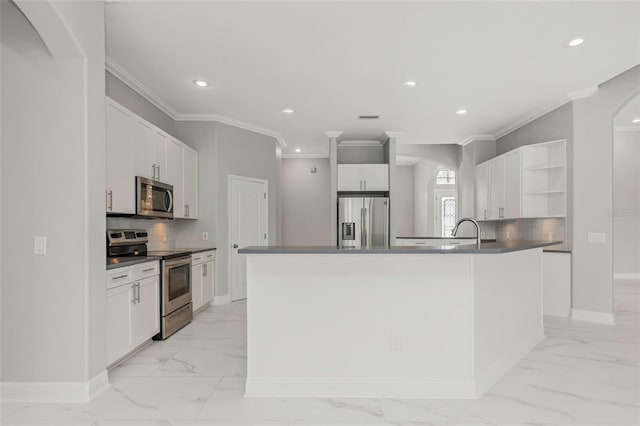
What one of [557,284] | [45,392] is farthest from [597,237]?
[45,392]

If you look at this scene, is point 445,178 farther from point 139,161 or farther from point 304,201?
point 139,161

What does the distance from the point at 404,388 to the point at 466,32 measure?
2811mm

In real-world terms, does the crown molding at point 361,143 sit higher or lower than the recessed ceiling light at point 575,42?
lower

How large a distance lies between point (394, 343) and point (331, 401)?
1.87 ft

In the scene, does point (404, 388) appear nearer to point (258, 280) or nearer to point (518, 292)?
point (258, 280)

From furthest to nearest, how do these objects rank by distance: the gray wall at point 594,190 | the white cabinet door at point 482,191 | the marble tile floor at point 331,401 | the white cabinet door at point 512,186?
the white cabinet door at point 482,191 → the white cabinet door at point 512,186 → the gray wall at point 594,190 → the marble tile floor at point 331,401

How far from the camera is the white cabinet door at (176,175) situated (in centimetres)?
440

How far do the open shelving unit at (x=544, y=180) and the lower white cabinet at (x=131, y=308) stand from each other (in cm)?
475

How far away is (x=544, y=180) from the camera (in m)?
4.87

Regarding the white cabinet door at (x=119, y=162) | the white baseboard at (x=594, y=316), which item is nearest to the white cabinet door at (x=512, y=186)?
the white baseboard at (x=594, y=316)

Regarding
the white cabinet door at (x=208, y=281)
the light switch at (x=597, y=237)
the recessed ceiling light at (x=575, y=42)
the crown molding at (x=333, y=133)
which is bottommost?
the white cabinet door at (x=208, y=281)

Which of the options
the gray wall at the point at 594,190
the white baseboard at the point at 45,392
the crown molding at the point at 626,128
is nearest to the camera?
the white baseboard at the point at 45,392

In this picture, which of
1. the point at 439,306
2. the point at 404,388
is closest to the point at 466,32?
the point at 439,306

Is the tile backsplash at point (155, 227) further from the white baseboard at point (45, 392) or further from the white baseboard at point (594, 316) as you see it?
the white baseboard at point (594, 316)
